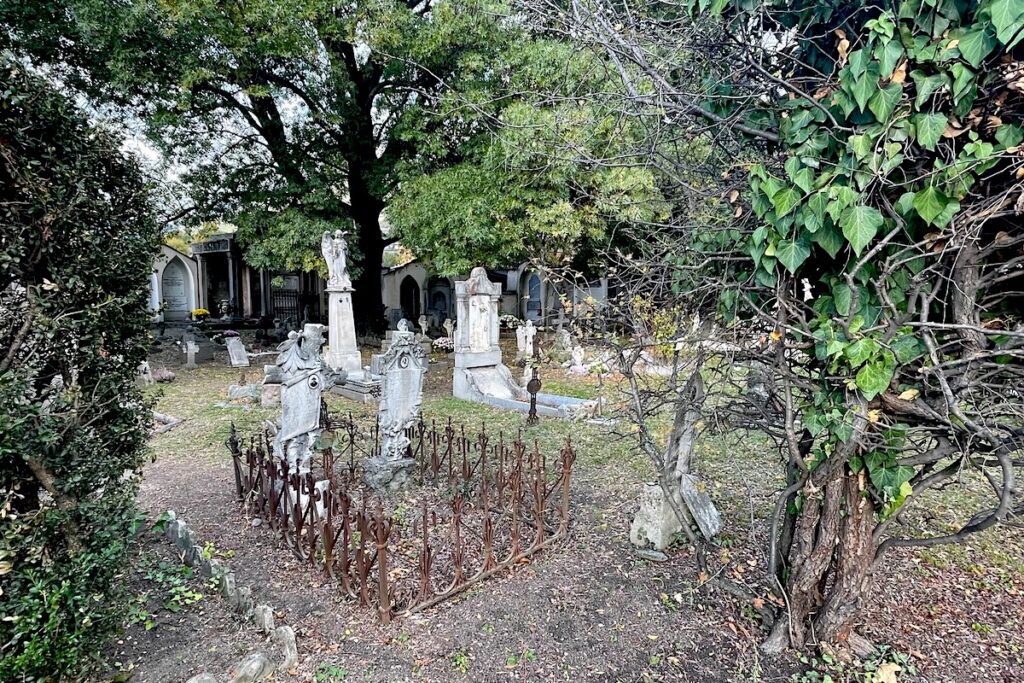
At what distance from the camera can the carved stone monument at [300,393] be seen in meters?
5.36

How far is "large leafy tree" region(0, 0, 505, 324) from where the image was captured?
37.0 ft

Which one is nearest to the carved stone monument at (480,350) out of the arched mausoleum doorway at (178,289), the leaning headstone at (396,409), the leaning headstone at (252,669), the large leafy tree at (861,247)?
the leaning headstone at (396,409)

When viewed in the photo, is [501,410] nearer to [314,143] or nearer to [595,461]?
[595,461]

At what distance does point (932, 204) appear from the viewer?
231cm

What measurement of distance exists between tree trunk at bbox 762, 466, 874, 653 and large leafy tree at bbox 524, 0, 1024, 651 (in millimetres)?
11

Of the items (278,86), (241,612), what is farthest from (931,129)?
(278,86)

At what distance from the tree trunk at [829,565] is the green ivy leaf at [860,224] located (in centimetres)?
139

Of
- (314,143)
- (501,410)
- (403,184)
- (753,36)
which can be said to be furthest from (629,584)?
(314,143)

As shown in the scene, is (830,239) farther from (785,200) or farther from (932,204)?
(932,204)

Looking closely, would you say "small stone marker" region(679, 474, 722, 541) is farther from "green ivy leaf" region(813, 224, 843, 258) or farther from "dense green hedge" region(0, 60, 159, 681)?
"dense green hedge" region(0, 60, 159, 681)

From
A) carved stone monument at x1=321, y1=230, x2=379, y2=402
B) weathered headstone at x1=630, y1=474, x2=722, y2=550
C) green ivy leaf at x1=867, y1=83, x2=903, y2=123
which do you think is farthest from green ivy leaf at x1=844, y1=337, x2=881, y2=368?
carved stone monument at x1=321, y1=230, x2=379, y2=402

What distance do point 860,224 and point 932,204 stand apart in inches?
12.0

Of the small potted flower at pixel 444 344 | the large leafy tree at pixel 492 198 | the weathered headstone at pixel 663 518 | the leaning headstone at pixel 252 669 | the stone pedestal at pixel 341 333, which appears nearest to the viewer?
the leaning headstone at pixel 252 669

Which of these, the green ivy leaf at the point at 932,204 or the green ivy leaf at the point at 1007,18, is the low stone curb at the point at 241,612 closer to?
the green ivy leaf at the point at 932,204
